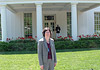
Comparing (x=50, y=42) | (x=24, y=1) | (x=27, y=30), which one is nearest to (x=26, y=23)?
(x=27, y=30)

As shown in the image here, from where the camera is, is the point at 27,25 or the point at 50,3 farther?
the point at 27,25

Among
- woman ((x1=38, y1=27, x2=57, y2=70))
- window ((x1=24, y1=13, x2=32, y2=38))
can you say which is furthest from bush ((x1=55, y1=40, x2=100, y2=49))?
window ((x1=24, y1=13, x2=32, y2=38))

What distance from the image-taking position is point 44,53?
3607 mm

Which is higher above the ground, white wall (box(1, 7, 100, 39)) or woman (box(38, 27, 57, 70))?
white wall (box(1, 7, 100, 39))

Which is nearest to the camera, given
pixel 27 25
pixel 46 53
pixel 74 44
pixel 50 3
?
pixel 46 53

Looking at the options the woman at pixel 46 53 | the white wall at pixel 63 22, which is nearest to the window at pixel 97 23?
the white wall at pixel 63 22

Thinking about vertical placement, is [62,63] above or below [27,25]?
below

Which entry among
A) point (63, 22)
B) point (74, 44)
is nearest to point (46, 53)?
point (74, 44)

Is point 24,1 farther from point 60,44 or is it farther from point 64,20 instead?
point 64,20

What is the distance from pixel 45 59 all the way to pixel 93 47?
8.67m

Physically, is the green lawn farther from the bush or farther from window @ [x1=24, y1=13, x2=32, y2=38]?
window @ [x1=24, y1=13, x2=32, y2=38]

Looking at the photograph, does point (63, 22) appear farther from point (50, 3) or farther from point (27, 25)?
point (50, 3)

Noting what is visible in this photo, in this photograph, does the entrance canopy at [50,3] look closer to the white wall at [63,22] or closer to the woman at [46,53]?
the white wall at [63,22]

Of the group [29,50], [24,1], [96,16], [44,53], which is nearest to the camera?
[44,53]
